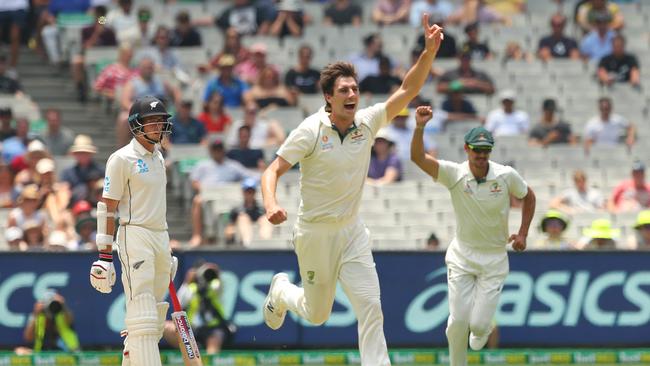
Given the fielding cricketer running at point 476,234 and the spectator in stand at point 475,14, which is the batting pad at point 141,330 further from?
the spectator in stand at point 475,14

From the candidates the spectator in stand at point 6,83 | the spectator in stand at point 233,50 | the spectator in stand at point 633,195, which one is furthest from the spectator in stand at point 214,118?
the spectator in stand at point 633,195

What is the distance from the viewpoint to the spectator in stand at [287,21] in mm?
21234

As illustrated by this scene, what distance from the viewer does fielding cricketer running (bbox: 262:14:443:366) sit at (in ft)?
35.0

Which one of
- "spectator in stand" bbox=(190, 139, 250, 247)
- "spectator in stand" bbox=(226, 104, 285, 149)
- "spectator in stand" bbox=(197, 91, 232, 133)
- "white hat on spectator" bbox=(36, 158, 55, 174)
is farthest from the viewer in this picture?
"spectator in stand" bbox=(197, 91, 232, 133)

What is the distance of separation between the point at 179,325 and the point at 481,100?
10412 millimetres

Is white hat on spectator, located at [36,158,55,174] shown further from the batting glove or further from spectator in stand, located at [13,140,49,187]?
the batting glove

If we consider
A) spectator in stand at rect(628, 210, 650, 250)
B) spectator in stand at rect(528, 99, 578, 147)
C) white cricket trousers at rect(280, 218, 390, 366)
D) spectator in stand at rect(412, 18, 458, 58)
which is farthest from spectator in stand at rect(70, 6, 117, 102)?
white cricket trousers at rect(280, 218, 390, 366)

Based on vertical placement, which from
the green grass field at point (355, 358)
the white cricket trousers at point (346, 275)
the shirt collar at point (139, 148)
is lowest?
the green grass field at point (355, 358)

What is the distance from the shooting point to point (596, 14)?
73.3 feet

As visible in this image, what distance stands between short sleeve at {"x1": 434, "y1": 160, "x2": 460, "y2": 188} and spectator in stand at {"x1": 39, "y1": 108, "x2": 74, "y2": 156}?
7660 mm

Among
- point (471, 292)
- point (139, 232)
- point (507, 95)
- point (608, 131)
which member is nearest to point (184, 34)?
point (507, 95)

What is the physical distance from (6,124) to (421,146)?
816 cm

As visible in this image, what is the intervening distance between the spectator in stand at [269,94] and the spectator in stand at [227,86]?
0.18m

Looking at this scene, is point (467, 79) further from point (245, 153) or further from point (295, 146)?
point (295, 146)
